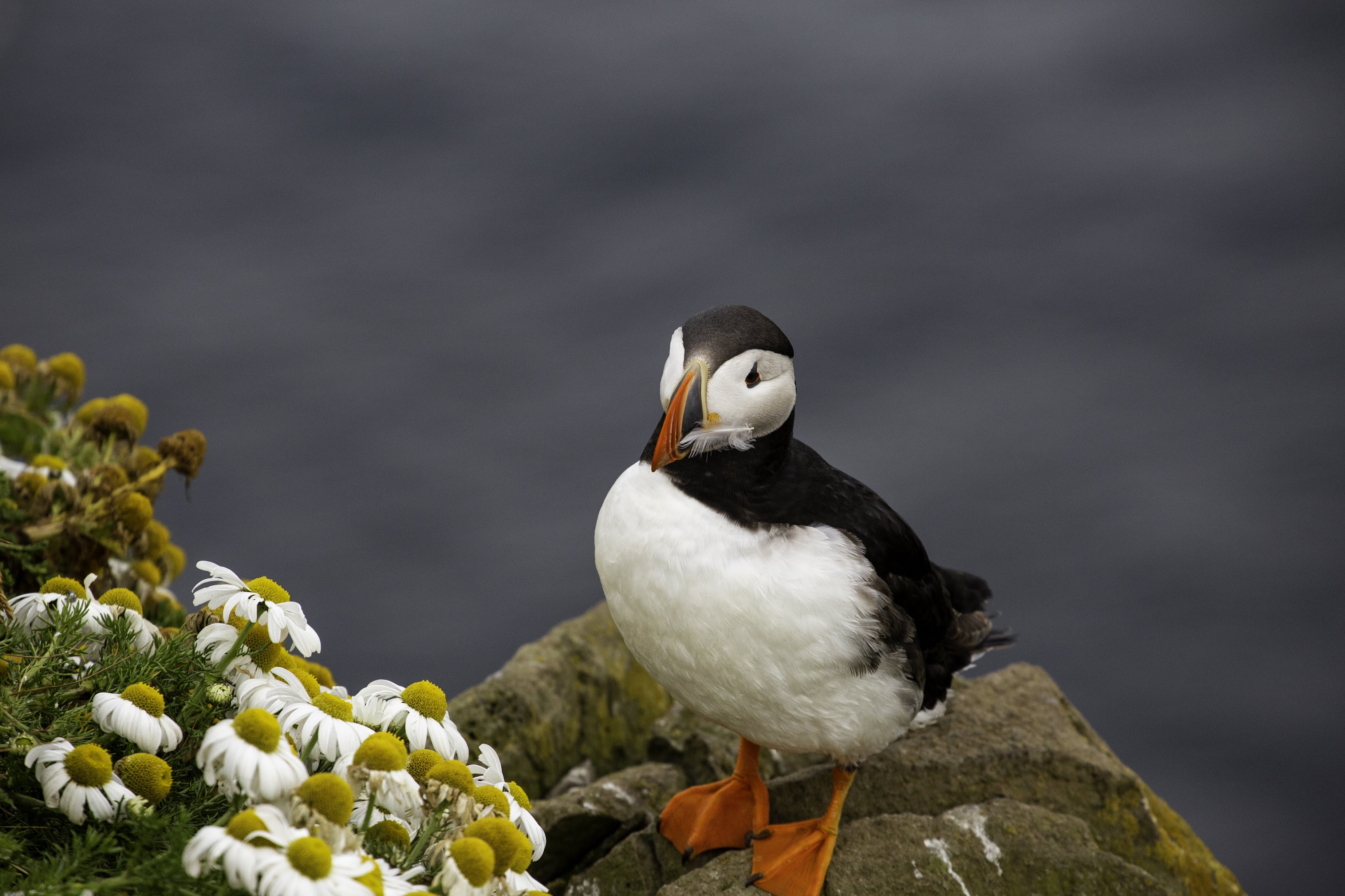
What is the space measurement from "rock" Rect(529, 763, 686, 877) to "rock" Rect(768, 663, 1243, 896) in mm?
406

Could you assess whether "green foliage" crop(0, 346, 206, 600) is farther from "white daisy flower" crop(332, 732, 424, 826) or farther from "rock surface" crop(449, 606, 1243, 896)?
"white daisy flower" crop(332, 732, 424, 826)

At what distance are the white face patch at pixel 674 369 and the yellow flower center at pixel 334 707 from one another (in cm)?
95

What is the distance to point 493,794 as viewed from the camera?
73.8 inches

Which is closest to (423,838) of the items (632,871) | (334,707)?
(334,707)

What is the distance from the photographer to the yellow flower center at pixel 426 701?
2.04 metres

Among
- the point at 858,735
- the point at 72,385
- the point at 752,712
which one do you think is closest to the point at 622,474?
the point at 752,712

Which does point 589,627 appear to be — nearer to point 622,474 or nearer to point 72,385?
point 622,474

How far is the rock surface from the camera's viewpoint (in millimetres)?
2969

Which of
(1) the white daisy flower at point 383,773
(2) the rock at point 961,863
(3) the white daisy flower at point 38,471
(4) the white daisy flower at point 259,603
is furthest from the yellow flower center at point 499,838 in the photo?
(3) the white daisy flower at point 38,471

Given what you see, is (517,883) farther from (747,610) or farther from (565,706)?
(565,706)

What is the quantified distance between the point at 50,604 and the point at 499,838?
96cm

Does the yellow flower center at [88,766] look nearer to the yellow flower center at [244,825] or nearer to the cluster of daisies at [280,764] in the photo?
the cluster of daisies at [280,764]

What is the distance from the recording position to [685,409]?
242 cm

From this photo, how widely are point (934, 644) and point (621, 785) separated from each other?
1097 millimetres
